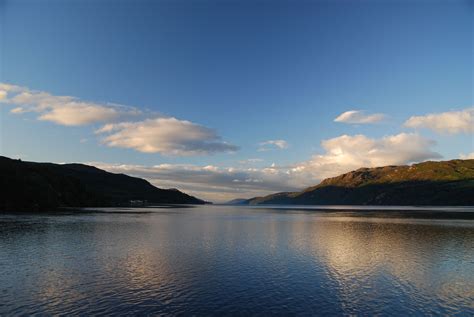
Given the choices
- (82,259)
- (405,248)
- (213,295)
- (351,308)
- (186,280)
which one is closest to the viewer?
(351,308)

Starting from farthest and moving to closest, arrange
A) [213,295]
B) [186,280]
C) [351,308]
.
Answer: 1. [186,280]
2. [213,295]
3. [351,308]

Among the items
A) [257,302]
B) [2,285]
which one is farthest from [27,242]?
[257,302]

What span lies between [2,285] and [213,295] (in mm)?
27286

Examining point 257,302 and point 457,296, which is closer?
point 257,302

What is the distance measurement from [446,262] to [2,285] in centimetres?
7182

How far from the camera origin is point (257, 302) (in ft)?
126

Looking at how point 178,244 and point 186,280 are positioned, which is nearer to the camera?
point 186,280

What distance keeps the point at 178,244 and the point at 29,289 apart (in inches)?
1665

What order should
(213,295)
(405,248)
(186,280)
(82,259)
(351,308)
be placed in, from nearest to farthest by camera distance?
1. (351,308)
2. (213,295)
3. (186,280)
4. (82,259)
5. (405,248)

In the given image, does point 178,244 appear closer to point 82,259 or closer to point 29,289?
point 82,259

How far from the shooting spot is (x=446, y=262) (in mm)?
62094

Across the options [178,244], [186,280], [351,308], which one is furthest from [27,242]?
[351,308]

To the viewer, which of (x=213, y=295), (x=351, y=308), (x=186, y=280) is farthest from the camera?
(x=186, y=280)

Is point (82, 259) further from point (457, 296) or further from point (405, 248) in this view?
point (405, 248)
